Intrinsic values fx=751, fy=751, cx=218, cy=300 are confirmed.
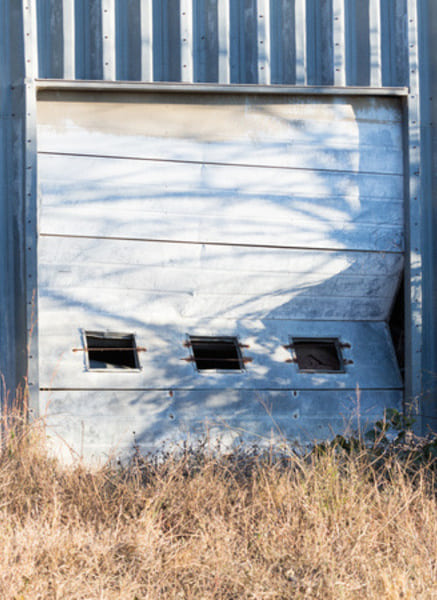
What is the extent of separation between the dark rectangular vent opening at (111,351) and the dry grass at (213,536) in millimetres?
1443

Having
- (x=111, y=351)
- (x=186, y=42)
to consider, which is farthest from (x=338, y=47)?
(x=111, y=351)

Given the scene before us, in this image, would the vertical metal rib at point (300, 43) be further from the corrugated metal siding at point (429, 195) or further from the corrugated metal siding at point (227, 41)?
the corrugated metal siding at point (429, 195)

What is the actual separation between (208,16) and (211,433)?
140 inches

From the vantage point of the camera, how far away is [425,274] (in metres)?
6.70

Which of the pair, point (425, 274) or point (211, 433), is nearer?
point (211, 433)

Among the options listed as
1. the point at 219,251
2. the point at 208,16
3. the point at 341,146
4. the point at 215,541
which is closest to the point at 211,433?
the point at 219,251

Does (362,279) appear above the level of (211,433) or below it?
above

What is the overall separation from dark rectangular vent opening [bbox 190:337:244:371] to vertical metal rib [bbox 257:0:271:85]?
2271mm

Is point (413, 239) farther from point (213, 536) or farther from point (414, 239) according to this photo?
point (213, 536)

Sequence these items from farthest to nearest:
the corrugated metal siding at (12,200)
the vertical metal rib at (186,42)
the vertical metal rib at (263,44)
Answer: the vertical metal rib at (263,44) → the vertical metal rib at (186,42) → the corrugated metal siding at (12,200)

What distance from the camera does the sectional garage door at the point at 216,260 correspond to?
6105mm

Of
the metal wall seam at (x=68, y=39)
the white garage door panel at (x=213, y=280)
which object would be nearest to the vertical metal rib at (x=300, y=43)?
the white garage door panel at (x=213, y=280)

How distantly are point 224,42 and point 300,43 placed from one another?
67cm

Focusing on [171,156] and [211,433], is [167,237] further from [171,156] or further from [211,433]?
[211,433]
